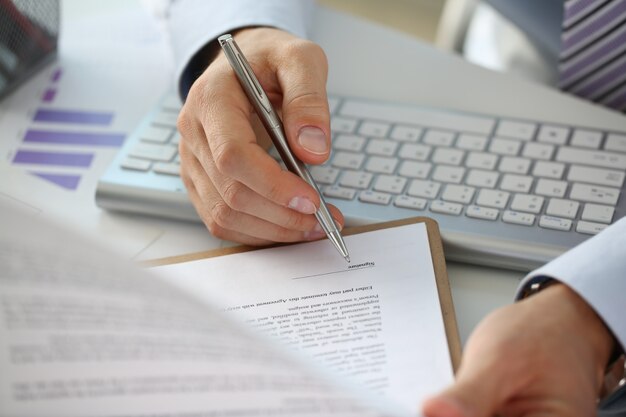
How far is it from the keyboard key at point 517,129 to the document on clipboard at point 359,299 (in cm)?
16

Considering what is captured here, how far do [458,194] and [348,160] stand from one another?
4.2 inches

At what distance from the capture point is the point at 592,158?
64 cm

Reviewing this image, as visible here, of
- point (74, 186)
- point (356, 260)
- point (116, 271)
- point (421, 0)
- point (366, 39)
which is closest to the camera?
point (116, 271)

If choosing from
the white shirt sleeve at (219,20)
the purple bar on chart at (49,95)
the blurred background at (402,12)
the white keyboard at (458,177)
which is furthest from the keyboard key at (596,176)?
the blurred background at (402,12)

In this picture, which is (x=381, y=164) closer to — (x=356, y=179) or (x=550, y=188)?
(x=356, y=179)

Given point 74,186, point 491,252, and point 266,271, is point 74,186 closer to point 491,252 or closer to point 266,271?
point 266,271

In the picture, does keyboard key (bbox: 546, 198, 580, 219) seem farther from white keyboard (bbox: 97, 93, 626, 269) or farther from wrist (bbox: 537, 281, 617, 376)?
wrist (bbox: 537, 281, 617, 376)

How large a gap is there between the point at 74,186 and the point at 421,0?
4.59ft

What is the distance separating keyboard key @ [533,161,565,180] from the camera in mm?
621

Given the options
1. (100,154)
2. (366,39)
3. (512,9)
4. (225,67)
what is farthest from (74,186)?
(512,9)

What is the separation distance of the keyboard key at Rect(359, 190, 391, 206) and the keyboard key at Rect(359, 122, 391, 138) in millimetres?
87

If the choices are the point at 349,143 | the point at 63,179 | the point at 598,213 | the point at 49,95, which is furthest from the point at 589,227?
the point at 49,95

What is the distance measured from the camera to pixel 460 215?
59 cm

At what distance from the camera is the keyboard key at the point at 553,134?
2.17 feet
